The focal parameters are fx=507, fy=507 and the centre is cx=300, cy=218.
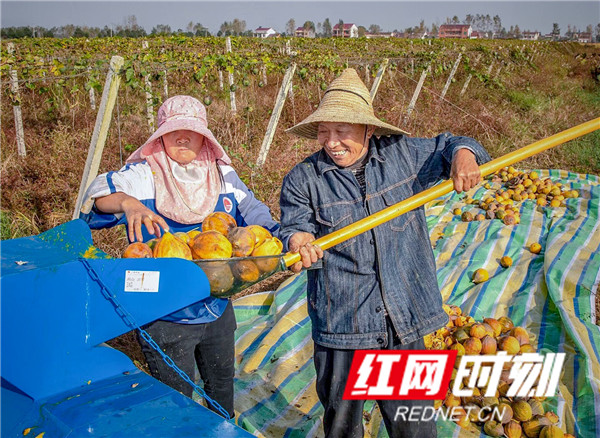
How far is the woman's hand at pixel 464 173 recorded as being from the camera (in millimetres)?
Result: 1888

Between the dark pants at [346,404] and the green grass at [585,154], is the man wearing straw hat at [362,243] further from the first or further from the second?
the green grass at [585,154]

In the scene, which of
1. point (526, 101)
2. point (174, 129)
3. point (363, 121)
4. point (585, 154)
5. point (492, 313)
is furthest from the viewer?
point (526, 101)

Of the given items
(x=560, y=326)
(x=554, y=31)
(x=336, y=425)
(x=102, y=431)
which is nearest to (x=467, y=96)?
(x=560, y=326)

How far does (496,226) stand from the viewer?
4.88 m

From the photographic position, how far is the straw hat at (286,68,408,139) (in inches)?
78.4

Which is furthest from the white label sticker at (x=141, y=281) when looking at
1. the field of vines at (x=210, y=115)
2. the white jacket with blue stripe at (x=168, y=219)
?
the field of vines at (x=210, y=115)

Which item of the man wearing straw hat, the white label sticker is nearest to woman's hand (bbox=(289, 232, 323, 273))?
the man wearing straw hat

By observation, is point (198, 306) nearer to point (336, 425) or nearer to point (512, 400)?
point (336, 425)

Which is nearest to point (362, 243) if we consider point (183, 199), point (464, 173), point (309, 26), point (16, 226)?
point (464, 173)

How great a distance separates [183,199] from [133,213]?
335mm

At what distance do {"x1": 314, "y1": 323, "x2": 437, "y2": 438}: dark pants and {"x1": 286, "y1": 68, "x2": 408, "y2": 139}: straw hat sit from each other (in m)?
0.82

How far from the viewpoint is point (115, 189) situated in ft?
6.66

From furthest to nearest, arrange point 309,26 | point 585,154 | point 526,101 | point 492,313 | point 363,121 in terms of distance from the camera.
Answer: point 309,26 → point 526,101 → point 585,154 → point 492,313 → point 363,121

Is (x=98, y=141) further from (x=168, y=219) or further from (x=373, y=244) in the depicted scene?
(x=373, y=244)
